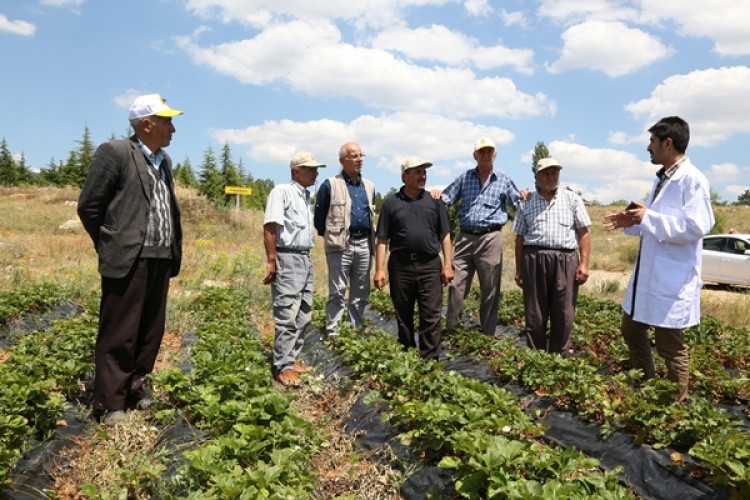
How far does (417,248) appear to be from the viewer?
523 centimetres

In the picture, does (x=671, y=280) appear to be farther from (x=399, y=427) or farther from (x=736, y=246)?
(x=736, y=246)

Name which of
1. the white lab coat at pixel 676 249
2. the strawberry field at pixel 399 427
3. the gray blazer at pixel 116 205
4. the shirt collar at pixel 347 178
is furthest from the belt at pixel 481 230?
the gray blazer at pixel 116 205

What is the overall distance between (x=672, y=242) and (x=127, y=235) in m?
3.96

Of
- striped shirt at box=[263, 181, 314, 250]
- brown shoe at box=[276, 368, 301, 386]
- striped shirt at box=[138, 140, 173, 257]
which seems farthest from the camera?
brown shoe at box=[276, 368, 301, 386]

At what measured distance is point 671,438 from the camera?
134 inches

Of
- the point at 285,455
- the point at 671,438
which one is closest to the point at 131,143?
the point at 285,455

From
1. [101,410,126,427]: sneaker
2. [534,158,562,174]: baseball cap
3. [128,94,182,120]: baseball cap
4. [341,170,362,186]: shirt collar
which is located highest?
[128,94,182,120]: baseball cap

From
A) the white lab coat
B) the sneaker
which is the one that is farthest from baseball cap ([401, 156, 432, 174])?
the sneaker

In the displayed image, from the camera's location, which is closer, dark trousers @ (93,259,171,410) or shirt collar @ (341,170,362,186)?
dark trousers @ (93,259,171,410)

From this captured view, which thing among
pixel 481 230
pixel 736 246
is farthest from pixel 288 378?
pixel 736 246

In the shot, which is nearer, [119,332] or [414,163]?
[119,332]

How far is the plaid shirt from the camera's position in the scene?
233 inches

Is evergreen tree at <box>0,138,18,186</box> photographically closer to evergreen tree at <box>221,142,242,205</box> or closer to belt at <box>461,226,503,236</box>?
evergreen tree at <box>221,142,242,205</box>

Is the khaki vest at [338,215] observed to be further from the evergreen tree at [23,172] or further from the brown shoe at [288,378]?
the evergreen tree at [23,172]
